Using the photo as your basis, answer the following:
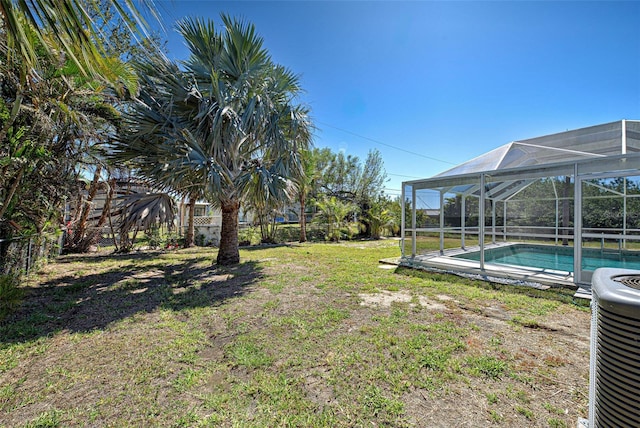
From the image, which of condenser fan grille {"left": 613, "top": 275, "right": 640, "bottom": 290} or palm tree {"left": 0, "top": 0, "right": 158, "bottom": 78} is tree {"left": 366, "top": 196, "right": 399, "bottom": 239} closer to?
condenser fan grille {"left": 613, "top": 275, "right": 640, "bottom": 290}

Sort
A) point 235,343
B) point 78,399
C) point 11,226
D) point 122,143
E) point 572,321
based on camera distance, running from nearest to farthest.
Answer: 1. point 78,399
2. point 235,343
3. point 572,321
4. point 11,226
5. point 122,143

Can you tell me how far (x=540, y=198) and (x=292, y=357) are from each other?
11908mm

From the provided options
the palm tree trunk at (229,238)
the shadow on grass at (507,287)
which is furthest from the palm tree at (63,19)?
the shadow on grass at (507,287)

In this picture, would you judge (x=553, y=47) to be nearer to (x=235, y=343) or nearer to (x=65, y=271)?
(x=235, y=343)

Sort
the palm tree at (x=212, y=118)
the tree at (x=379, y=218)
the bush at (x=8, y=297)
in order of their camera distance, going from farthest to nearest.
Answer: the tree at (x=379, y=218)
the palm tree at (x=212, y=118)
the bush at (x=8, y=297)

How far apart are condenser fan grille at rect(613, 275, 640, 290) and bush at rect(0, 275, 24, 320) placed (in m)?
6.40

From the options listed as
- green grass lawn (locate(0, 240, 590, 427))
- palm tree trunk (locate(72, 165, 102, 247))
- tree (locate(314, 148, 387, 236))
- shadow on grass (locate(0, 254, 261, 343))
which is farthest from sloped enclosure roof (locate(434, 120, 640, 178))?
palm tree trunk (locate(72, 165, 102, 247))

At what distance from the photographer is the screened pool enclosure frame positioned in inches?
211

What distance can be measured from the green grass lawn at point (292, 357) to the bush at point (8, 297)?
145 millimetres

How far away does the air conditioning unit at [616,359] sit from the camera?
40.6 inches

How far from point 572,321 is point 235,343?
4579mm

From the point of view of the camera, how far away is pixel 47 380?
229 cm

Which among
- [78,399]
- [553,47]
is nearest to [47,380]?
[78,399]

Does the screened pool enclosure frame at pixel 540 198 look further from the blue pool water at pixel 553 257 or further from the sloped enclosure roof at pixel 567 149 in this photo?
Answer: the blue pool water at pixel 553 257
